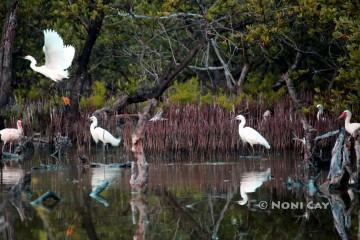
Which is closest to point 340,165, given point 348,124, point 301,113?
point 348,124

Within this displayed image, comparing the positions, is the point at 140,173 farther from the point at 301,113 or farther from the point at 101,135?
the point at 101,135

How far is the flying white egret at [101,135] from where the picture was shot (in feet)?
63.4

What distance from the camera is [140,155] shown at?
1278 cm

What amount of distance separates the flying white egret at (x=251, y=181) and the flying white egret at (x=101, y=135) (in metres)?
4.64

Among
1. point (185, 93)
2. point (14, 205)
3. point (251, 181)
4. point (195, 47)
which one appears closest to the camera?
point (14, 205)

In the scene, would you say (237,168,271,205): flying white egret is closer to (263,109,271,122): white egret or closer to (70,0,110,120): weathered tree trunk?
(263,109,271,122): white egret

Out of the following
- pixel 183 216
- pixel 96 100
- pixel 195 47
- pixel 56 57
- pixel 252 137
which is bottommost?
pixel 183 216

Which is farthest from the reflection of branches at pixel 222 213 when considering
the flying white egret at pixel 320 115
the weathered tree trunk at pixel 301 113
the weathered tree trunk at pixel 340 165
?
the flying white egret at pixel 320 115

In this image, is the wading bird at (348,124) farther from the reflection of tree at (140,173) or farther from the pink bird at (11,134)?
the pink bird at (11,134)

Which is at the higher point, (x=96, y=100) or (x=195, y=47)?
Result: (x=195, y=47)

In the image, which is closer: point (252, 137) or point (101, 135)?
point (252, 137)

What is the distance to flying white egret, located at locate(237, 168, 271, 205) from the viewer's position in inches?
492

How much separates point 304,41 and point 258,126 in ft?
6.99

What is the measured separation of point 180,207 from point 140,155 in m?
1.40
